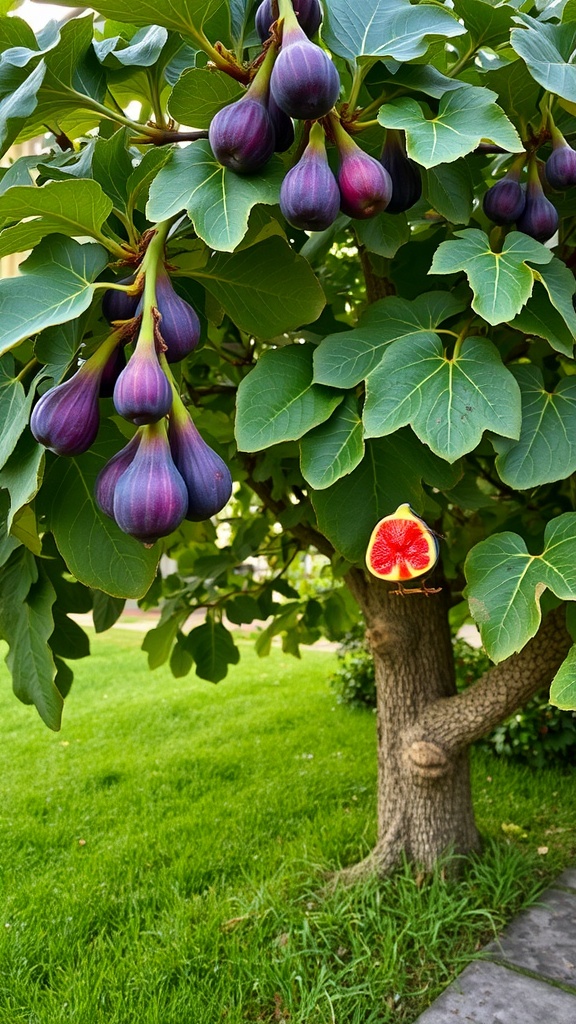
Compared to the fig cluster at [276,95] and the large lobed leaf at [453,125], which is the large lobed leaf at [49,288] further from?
the large lobed leaf at [453,125]

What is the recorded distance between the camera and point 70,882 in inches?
102

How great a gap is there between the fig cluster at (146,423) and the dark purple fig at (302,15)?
31 cm

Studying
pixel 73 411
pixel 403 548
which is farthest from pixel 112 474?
pixel 403 548

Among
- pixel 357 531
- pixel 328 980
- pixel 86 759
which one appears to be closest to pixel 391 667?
pixel 328 980

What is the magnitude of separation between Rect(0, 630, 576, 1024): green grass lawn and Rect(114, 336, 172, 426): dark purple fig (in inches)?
67.4

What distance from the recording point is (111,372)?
0.82 meters

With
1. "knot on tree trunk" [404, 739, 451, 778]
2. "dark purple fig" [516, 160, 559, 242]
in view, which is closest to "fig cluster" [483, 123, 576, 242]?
"dark purple fig" [516, 160, 559, 242]

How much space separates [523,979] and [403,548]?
1721 mm

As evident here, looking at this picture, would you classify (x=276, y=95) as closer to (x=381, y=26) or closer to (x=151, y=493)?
(x=381, y=26)

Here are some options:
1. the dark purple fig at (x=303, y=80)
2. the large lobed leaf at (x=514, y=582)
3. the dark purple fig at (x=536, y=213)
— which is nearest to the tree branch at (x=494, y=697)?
the large lobed leaf at (x=514, y=582)

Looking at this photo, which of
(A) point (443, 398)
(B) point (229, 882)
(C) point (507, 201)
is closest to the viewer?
(A) point (443, 398)

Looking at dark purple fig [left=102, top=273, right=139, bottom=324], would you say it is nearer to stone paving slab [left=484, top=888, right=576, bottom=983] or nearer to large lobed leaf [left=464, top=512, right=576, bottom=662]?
large lobed leaf [left=464, top=512, right=576, bottom=662]

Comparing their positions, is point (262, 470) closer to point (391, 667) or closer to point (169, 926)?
point (391, 667)

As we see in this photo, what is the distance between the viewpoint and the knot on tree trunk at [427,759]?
2174 millimetres
